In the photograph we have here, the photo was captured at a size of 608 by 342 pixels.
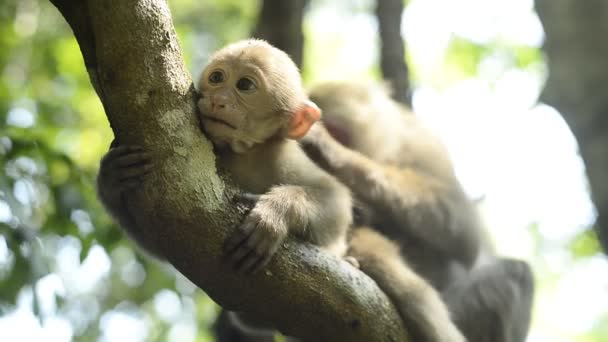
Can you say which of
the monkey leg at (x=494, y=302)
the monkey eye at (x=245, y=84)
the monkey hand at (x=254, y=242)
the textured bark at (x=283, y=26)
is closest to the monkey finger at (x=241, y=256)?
the monkey hand at (x=254, y=242)

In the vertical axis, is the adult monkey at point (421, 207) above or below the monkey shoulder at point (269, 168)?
below

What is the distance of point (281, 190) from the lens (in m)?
3.21

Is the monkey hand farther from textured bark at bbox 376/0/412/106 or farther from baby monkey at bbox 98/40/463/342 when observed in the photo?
textured bark at bbox 376/0/412/106

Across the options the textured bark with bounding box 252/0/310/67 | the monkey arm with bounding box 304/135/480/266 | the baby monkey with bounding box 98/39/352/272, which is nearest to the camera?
the baby monkey with bounding box 98/39/352/272

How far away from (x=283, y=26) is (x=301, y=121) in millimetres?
2108

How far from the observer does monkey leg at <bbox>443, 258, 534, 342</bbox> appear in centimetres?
522

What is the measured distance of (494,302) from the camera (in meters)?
5.29

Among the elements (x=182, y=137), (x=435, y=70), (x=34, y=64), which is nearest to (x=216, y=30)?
(x=34, y=64)

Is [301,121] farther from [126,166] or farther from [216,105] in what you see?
[126,166]

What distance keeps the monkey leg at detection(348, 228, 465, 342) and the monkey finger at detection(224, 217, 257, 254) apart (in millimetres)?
1058

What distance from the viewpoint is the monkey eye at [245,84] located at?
3442 mm

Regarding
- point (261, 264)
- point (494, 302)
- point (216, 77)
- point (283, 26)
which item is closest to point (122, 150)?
point (261, 264)

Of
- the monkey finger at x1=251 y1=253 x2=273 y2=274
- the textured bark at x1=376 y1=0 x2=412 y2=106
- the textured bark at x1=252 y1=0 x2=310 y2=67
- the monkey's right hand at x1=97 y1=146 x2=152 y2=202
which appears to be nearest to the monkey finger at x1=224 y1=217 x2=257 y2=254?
the monkey finger at x1=251 y1=253 x2=273 y2=274

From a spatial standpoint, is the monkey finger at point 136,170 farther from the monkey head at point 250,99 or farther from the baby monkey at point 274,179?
the monkey head at point 250,99
